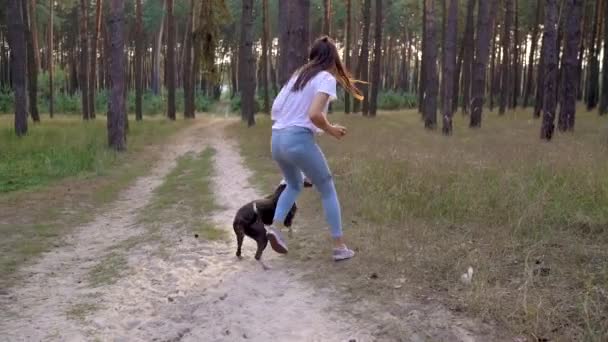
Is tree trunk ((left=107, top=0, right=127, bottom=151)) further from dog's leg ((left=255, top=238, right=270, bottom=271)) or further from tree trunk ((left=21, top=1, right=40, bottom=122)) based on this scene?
dog's leg ((left=255, top=238, right=270, bottom=271))

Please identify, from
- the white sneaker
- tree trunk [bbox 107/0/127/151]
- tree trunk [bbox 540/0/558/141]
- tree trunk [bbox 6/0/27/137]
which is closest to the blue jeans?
the white sneaker

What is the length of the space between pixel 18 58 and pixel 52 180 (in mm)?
7940

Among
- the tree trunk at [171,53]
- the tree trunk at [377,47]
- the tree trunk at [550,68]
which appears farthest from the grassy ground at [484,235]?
the tree trunk at [171,53]

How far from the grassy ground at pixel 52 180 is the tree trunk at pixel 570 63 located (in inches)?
480

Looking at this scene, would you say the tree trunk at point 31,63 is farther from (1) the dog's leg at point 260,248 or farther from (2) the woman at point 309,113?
(2) the woman at point 309,113

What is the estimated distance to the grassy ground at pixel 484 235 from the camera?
4.05m

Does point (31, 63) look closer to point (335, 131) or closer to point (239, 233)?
point (239, 233)

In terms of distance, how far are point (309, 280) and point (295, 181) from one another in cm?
92

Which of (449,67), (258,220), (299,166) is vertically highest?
(449,67)

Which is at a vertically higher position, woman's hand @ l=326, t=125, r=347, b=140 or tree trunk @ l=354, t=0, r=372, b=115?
tree trunk @ l=354, t=0, r=372, b=115

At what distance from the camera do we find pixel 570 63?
16.1m

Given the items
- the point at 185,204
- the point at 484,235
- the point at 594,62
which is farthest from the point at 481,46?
the point at 484,235

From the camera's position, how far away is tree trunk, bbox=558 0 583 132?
15.6 m

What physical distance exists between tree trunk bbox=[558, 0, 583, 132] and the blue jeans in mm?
13538
